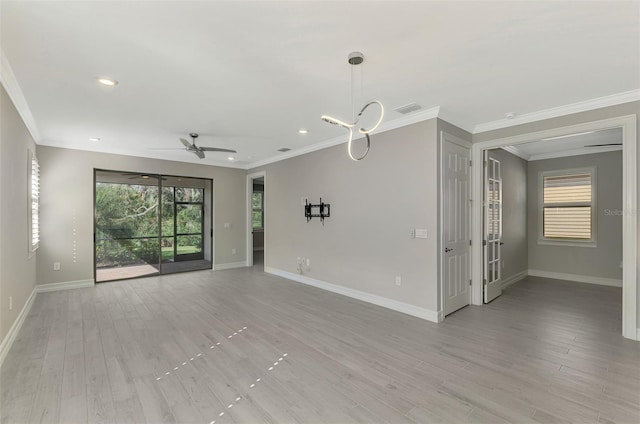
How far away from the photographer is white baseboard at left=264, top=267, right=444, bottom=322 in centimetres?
378

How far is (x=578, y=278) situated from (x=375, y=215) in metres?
4.95

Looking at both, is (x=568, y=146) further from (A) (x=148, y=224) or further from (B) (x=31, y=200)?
(B) (x=31, y=200)

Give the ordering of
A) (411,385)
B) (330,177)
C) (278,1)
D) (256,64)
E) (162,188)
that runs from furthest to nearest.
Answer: (162,188)
(330,177)
(256,64)
(411,385)
(278,1)

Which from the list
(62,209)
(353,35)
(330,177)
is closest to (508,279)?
(330,177)

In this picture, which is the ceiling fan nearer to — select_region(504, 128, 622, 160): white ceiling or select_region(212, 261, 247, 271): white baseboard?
select_region(212, 261, 247, 271): white baseboard

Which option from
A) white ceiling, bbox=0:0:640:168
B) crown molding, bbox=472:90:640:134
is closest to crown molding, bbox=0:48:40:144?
white ceiling, bbox=0:0:640:168

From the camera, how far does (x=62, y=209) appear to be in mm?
5387

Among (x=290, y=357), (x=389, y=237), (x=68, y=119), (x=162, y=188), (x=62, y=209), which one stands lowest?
(x=290, y=357)

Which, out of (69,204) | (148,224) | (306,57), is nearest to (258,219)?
(148,224)

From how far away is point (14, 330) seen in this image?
10.7 feet

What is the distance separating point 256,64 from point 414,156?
2.41m

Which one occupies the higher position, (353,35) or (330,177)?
(353,35)

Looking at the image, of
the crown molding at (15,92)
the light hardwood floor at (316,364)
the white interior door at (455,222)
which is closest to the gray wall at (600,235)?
the light hardwood floor at (316,364)

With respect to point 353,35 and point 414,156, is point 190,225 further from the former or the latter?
point 353,35
